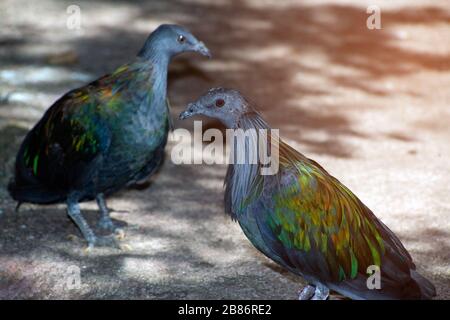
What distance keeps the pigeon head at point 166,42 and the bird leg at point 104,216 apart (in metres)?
1.39

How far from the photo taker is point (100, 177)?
7.28 m

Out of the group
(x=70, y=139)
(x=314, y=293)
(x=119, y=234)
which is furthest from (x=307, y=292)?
(x=70, y=139)

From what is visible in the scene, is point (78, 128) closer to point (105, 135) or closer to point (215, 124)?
point (105, 135)

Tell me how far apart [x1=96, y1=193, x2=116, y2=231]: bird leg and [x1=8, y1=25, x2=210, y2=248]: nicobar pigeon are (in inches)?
7.8

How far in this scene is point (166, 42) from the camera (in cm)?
742

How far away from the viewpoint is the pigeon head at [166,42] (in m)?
7.40

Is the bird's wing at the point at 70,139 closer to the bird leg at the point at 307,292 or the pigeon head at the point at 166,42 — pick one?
the pigeon head at the point at 166,42

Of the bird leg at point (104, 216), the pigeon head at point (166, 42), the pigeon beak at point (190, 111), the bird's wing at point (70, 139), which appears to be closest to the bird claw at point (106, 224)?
the bird leg at point (104, 216)

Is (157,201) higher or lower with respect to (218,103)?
lower

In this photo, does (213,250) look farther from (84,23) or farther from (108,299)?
(84,23)

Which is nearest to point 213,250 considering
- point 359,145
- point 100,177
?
point 100,177

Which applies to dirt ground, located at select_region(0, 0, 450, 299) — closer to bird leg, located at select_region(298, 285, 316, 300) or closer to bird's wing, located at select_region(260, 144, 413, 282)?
bird leg, located at select_region(298, 285, 316, 300)

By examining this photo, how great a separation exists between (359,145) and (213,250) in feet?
9.42

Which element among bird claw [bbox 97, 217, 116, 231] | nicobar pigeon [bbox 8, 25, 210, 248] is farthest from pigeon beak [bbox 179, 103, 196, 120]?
bird claw [bbox 97, 217, 116, 231]
